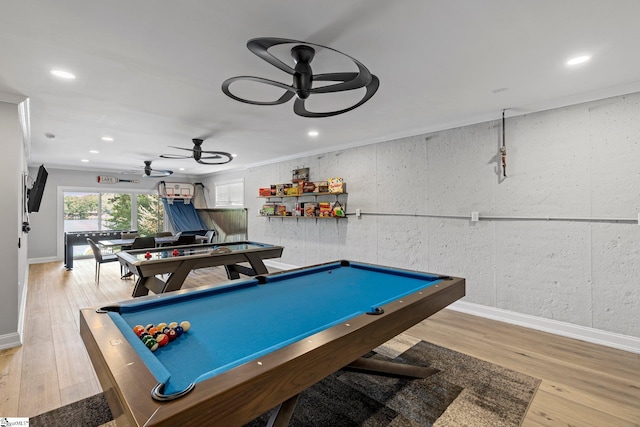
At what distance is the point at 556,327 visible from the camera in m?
3.12

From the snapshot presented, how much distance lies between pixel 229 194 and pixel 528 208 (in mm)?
6985

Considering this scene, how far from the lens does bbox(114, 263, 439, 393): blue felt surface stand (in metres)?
1.17

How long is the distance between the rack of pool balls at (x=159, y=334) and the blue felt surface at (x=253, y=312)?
0.10ft

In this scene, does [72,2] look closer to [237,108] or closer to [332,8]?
[332,8]

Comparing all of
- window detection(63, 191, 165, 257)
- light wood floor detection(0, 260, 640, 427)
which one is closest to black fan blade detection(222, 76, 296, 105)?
light wood floor detection(0, 260, 640, 427)

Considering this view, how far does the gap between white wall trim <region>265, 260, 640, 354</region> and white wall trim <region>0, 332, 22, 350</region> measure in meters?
4.78

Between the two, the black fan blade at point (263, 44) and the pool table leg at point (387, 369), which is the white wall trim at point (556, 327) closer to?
the pool table leg at point (387, 369)

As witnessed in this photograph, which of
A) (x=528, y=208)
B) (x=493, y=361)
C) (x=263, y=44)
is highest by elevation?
(x=263, y=44)

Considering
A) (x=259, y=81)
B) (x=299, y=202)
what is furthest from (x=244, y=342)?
(x=299, y=202)

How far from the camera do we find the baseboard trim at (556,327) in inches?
109

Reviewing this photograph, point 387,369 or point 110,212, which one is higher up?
point 110,212

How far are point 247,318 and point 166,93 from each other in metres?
2.42

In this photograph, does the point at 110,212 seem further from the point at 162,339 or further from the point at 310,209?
the point at 162,339

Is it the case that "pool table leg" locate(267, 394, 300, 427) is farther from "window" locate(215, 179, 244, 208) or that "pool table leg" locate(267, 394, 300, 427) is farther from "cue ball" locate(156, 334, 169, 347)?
"window" locate(215, 179, 244, 208)
